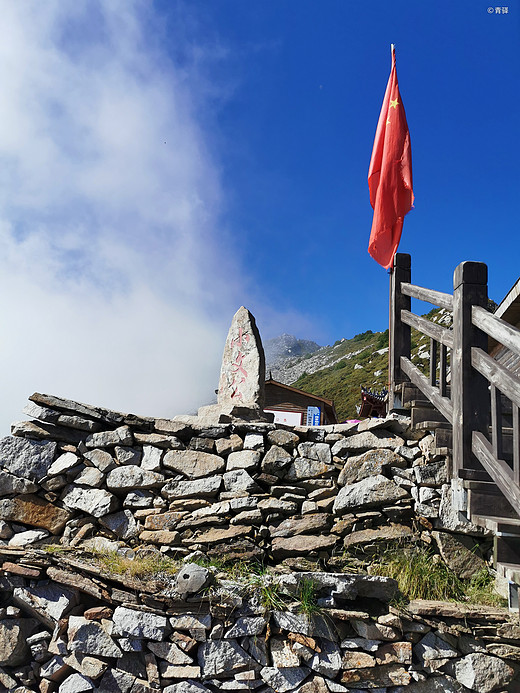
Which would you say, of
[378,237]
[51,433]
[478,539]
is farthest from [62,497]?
[378,237]

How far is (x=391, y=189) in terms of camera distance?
7.94m

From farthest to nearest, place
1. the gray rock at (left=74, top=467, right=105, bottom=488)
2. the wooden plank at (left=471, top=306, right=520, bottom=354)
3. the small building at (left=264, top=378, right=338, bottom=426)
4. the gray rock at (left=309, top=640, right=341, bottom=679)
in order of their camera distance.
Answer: the small building at (left=264, top=378, right=338, bottom=426) → the gray rock at (left=74, top=467, right=105, bottom=488) → the gray rock at (left=309, top=640, right=341, bottom=679) → the wooden plank at (left=471, top=306, right=520, bottom=354)

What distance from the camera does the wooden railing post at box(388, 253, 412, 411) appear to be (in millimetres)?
6461

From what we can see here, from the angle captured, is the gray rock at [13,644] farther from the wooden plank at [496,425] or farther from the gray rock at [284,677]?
the wooden plank at [496,425]

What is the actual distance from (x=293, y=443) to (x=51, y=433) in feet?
9.74

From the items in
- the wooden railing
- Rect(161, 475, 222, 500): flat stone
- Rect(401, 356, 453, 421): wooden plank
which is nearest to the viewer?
the wooden railing

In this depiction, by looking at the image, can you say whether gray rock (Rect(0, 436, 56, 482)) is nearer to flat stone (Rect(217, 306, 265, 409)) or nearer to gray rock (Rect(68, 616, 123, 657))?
gray rock (Rect(68, 616, 123, 657))

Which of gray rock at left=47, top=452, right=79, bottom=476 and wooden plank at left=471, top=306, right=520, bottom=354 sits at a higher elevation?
wooden plank at left=471, top=306, right=520, bottom=354

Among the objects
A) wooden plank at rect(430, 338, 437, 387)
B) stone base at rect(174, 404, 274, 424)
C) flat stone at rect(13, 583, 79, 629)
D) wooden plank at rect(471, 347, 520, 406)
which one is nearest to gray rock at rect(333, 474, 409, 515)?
wooden plank at rect(430, 338, 437, 387)

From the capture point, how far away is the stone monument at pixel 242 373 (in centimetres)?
702

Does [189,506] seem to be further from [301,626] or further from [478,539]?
[478,539]

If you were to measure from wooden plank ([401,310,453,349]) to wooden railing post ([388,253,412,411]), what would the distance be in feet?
0.59

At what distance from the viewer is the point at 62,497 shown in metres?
6.35

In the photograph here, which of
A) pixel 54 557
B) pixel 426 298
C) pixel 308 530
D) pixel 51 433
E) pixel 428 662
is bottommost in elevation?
pixel 428 662
